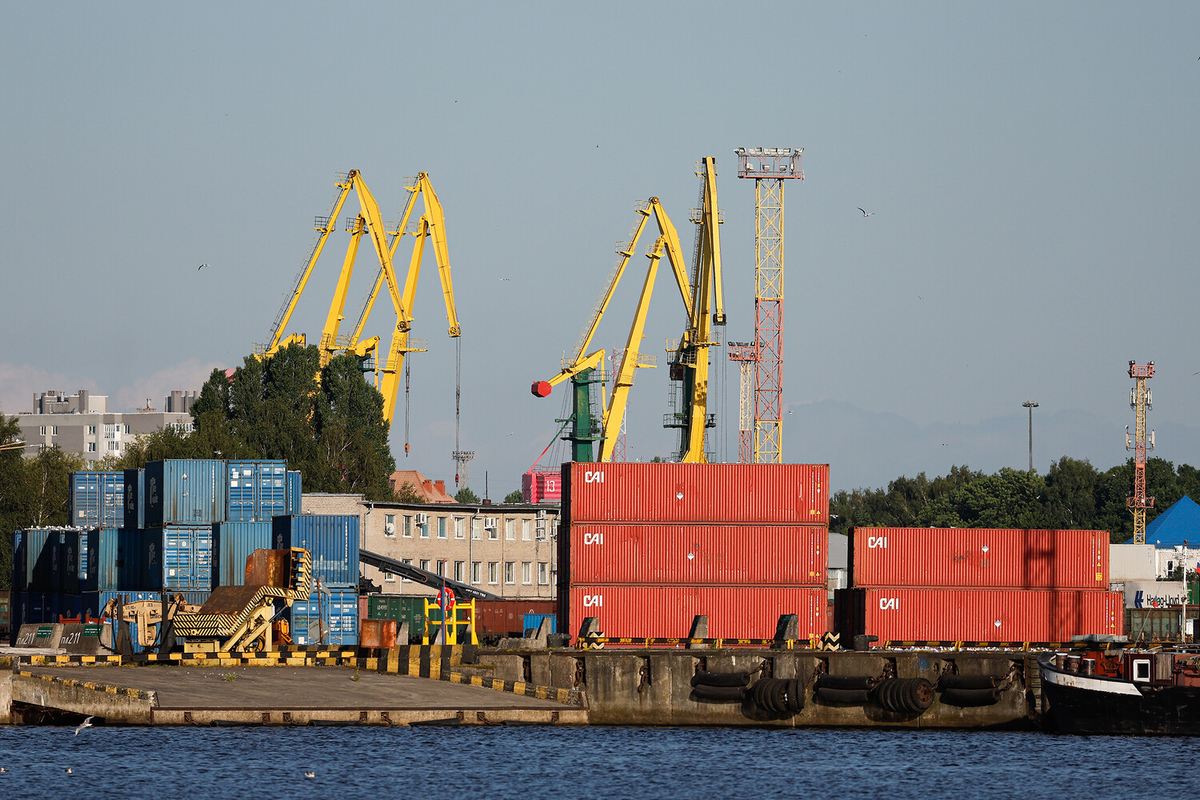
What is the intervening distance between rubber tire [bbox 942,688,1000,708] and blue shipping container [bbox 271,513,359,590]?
28.9 meters

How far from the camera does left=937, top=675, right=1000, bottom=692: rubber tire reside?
49.3m

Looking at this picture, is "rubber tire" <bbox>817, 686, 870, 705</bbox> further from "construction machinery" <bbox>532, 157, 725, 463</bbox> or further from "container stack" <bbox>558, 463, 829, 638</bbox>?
"construction machinery" <bbox>532, 157, 725, 463</bbox>

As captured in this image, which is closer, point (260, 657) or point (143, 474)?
point (260, 657)

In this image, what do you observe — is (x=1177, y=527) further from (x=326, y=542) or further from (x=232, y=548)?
(x=232, y=548)

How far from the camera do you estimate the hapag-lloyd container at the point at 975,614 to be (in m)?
62.5

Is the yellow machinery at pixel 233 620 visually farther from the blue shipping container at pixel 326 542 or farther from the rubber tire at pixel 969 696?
the rubber tire at pixel 969 696

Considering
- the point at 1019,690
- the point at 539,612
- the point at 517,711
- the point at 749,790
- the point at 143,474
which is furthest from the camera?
the point at 539,612

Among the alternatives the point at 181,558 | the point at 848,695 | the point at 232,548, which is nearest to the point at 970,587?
the point at 848,695

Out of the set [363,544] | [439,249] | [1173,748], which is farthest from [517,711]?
[439,249]

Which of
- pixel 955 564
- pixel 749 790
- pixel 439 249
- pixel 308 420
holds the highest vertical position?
pixel 439 249

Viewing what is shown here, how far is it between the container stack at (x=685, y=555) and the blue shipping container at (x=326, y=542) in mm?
12412

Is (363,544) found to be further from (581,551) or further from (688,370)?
(581,551)

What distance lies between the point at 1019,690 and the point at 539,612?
33614 millimetres

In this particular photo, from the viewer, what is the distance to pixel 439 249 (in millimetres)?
144125
